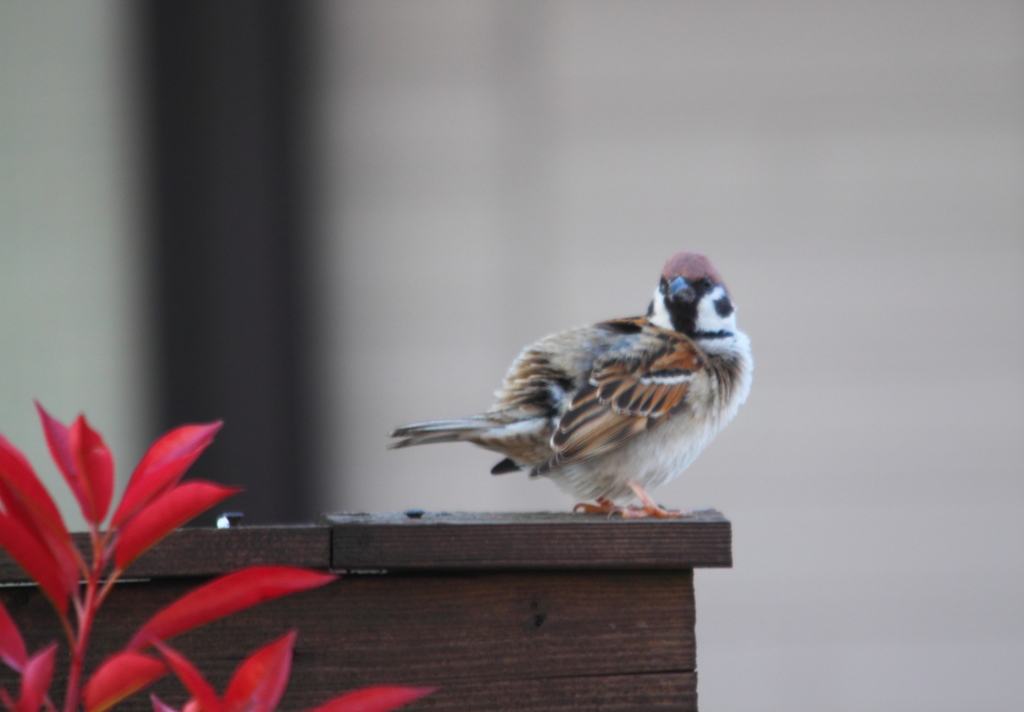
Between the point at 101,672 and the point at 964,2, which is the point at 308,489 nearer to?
the point at 964,2

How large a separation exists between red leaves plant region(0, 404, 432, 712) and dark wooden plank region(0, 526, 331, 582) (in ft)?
1.87

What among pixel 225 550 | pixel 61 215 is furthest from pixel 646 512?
pixel 61 215

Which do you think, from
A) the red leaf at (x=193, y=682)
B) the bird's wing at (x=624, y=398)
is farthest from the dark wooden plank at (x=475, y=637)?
the bird's wing at (x=624, y=398)

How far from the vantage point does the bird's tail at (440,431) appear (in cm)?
229

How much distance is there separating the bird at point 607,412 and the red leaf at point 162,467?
1512 mm

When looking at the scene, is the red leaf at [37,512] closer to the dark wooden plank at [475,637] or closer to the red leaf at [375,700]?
the red leaf at [375,700]

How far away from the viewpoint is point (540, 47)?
4059 millimetres

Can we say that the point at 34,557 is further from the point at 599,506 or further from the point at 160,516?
the point at 599,506

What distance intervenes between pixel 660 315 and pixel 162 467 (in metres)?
2.18

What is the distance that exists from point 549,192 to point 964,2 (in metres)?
1.55

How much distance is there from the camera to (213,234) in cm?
346

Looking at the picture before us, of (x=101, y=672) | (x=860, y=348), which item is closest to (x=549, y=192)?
(x=860, y=348)

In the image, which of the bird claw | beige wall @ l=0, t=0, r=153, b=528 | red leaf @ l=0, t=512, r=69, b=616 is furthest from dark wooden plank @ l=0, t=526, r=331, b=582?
beige wall @ l=0, t=0, r=153, b=528

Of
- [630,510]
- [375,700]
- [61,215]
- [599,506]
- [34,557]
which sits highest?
[61,215]
